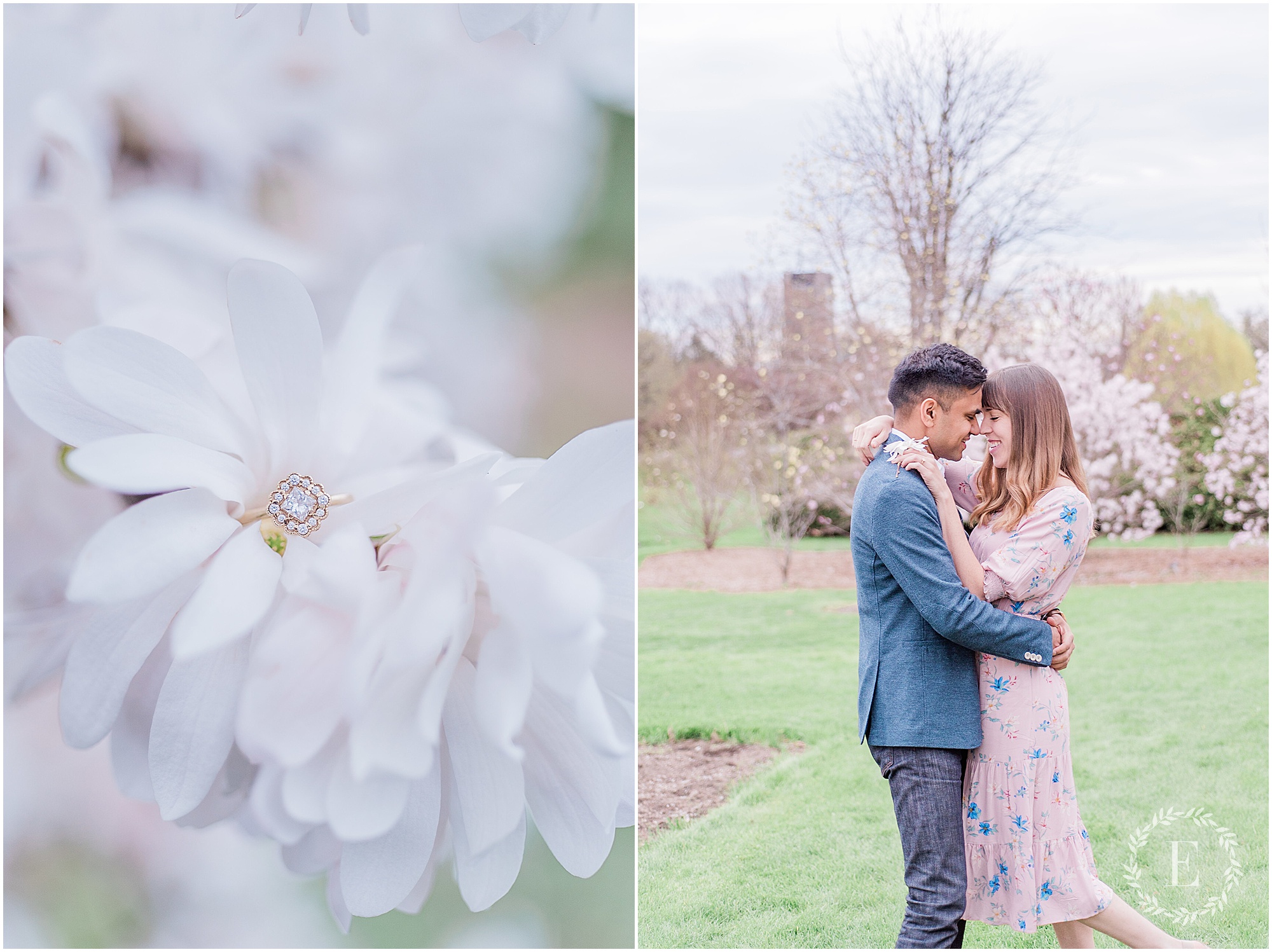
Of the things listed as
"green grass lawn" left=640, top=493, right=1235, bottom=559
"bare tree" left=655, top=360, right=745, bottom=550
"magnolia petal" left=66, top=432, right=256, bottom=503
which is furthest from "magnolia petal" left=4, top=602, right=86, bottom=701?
"bare tree" left=655, top=360, right=745, bottom=550

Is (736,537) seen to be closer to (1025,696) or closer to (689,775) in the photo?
(689,775)

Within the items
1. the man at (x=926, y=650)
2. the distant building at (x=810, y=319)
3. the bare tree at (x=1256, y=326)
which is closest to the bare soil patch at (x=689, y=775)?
the man at (x=926, y=650)

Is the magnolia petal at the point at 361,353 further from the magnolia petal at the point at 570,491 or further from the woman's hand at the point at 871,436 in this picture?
the woman's hand at the point at 871,436

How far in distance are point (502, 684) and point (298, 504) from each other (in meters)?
0.19

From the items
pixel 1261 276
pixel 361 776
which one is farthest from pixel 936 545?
pixel 1261 276

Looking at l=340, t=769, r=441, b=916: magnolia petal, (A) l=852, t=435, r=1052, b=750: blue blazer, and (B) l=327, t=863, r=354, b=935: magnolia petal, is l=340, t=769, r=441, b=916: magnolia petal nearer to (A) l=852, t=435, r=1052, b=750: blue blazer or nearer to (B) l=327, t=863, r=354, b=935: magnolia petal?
(B) l=327, t=863, r=354, b=935: magnolia petal

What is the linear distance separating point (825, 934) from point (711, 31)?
86.5 inches

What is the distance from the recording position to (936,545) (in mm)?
1264

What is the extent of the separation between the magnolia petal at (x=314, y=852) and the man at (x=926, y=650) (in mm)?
805

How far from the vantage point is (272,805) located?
0.61m

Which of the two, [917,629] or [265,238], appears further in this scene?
[917,629]

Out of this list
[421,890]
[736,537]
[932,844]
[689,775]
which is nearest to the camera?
[421,890]

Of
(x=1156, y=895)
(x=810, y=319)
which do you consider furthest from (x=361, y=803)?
(x=810, y=319)

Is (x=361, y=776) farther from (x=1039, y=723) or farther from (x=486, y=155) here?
(x=1039, y=723)
